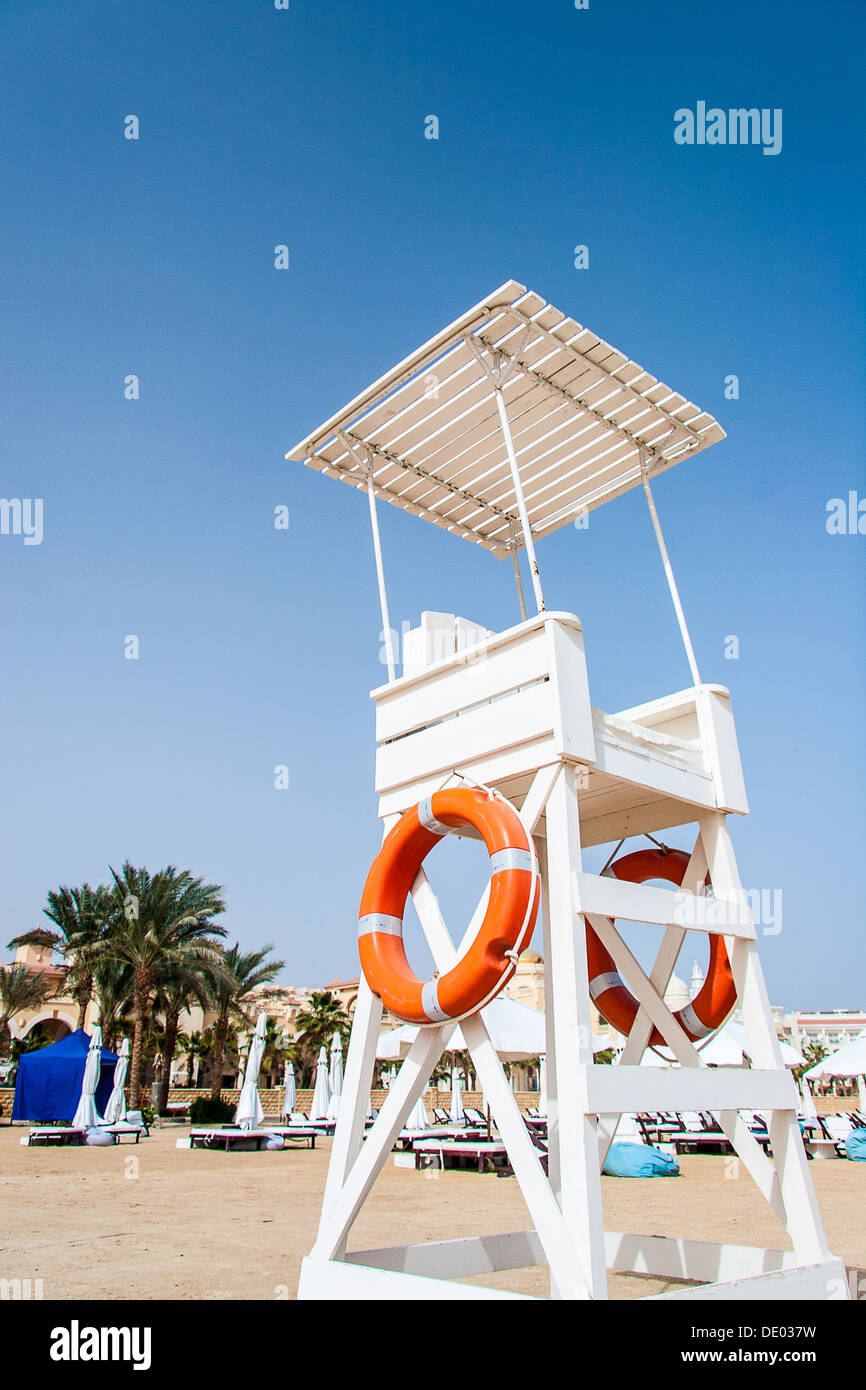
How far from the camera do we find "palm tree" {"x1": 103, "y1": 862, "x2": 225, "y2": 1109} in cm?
2509

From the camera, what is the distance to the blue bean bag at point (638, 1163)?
1380cm

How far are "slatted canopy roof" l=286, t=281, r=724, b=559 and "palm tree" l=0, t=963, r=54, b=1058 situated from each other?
107ft

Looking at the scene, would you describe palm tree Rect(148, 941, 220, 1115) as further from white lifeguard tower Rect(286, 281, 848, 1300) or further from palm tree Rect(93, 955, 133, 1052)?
white lifeguard tower Rect(286, 281, 848, 1300)

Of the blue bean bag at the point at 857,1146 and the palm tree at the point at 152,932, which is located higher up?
the palm tree at the point at 152,932

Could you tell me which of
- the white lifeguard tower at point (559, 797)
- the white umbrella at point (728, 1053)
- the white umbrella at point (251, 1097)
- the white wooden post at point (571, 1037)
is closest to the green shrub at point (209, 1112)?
the white umbrella at point (251, 1097)

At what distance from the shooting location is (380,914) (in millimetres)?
5172

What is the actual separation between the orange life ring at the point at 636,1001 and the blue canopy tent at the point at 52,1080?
65.9 feet

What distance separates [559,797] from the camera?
4.64 metres

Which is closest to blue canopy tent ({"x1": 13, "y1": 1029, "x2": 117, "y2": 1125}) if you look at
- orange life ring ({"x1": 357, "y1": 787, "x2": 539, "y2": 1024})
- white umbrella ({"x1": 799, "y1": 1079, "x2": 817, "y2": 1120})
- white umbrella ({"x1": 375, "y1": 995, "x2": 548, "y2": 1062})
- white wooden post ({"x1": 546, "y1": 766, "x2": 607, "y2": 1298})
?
white umbrella ({"x1": 375, "y1": 995, "x2": 548, "y2": 1062})

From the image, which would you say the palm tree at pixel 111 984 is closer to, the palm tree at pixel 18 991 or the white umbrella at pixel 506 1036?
the palm tree at pixel 18 991
